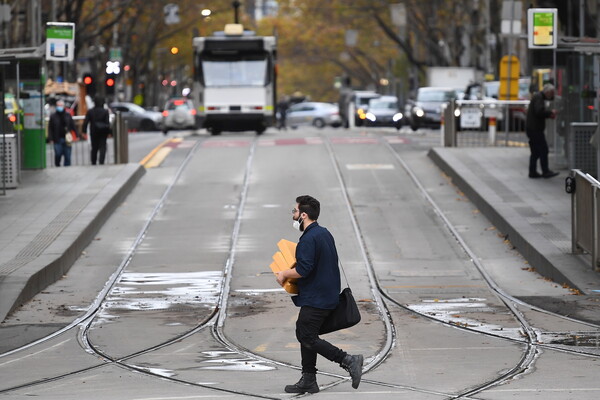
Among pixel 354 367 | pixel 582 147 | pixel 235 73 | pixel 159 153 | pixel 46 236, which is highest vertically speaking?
pixel 235 73

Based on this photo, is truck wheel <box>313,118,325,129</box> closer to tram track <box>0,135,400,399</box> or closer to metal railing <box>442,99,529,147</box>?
metal railing <box>442,99,529,147</box>

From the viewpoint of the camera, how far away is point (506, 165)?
28.6m

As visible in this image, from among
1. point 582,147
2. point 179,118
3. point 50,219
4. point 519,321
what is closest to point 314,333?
point 519,321

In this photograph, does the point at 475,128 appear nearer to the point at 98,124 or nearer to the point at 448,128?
the point at 448,128

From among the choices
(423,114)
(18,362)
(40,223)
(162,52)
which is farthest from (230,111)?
(162,52)

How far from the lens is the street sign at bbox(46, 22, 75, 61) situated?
2780cm

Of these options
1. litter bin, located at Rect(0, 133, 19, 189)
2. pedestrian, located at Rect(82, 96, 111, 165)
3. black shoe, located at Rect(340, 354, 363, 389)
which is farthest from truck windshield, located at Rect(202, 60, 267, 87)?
black shoe, located at Rect(340, 354, 363, 389)

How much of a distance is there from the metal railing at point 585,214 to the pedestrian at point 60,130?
14520 millimetres

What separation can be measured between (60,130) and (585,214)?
15.4m

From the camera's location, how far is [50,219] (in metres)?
21.4

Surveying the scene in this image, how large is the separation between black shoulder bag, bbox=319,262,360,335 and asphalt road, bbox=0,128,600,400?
0.52 metres

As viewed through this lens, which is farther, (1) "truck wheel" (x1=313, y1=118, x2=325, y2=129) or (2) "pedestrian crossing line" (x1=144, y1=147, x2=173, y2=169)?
(1) "truck wheel" (x1=313, y1=118, x2=325, y2=129)

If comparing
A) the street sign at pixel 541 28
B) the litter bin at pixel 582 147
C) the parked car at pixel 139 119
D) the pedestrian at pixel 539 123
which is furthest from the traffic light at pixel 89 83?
the litter bin at pixel 582 147

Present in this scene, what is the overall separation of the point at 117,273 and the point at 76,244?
4.75 feet
